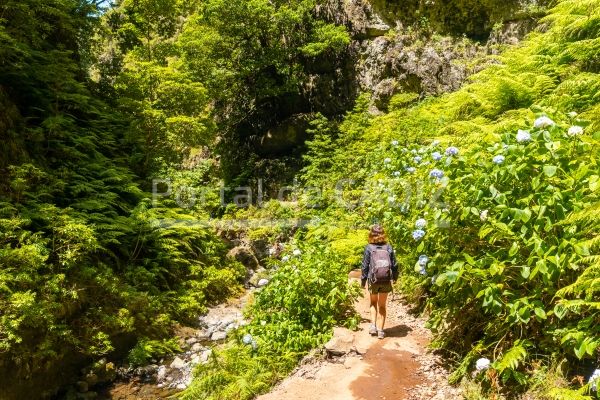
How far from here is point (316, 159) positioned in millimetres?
14922

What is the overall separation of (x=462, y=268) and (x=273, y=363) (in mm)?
2918

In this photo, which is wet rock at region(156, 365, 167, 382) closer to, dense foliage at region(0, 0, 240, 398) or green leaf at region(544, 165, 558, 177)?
dense foliage at region(0, 0, 240, 398)

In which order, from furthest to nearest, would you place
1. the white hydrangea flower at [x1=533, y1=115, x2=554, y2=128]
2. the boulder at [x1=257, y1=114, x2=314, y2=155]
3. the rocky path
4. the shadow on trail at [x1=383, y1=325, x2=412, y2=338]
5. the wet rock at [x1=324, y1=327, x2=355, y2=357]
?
the boulder at [x1=257, y1=114, x2=314, y2=155]
the rocky path
the shadow on trail at [x1=383, y1=325, x2=412, y2=338]
the wet rock at [x1=324, y1=327, x2=355, y2=357]
the white hydrangea flower at [x1=533, y1=115, x2=554, y2=128]

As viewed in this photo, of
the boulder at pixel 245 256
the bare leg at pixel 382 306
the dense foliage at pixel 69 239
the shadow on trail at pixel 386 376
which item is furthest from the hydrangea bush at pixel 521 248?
the boulder at pixel 245 256

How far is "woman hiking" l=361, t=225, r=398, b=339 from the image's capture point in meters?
5.50

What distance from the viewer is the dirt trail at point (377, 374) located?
429 centimetres

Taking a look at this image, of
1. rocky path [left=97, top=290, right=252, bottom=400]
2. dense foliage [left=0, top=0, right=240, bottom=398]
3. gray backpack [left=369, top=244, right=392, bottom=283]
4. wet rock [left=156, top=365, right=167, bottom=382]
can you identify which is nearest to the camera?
gray backpack [left=369, top=244, right=392, bottom=283]

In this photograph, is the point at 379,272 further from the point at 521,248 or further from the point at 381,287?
the point at 521,248

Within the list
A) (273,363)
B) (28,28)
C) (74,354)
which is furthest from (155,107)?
(273,363)

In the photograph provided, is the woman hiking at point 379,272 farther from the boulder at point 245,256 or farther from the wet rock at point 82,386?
the boulder at point 245,256

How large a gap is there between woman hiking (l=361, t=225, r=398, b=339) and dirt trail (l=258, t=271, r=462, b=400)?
0.96ft

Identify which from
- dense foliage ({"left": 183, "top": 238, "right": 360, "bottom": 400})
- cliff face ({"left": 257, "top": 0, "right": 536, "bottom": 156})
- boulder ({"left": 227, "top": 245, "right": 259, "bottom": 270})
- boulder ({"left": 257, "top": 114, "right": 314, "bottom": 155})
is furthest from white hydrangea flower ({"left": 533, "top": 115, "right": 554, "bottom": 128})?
boulder ({"left": 257, "top": 114, "right": 314, "bottom": 155})

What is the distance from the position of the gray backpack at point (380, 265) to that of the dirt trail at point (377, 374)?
804 millimetres

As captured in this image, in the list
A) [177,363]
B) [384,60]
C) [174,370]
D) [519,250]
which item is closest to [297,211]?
[177,363]
